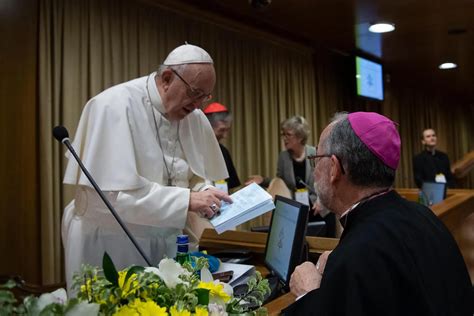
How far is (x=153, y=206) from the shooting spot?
1.87 metres

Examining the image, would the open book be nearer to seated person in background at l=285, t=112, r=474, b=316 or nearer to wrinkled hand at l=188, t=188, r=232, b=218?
wrinkled hand at l=188, t=188, r=232, b=218

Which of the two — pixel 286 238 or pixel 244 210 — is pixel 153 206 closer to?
pixel 244 210

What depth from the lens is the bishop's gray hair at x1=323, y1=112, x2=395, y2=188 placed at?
1247mm

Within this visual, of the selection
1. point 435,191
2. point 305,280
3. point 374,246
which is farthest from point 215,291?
point 435,191

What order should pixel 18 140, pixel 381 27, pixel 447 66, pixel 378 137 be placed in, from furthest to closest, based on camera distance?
1. pixel 447 66
2. pixel 381 27
3. pixel 18 140
4. pixel 378 137

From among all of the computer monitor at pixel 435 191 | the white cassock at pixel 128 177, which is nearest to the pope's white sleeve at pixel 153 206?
the white cassock at pixel 128 177

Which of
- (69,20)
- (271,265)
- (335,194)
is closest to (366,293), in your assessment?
(335,194)

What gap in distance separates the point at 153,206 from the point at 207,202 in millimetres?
212

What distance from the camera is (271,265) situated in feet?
5.79

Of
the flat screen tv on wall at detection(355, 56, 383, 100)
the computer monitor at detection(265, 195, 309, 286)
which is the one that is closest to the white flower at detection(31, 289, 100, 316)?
the computer monitor at detection(265, 195, 309, 286)

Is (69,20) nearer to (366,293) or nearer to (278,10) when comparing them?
(278,10)

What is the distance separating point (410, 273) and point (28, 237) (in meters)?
2.65

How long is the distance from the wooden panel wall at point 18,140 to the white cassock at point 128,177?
3.36ft

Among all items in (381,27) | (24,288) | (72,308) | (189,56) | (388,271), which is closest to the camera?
(72,308)
